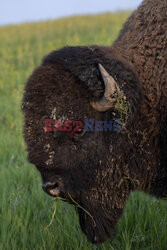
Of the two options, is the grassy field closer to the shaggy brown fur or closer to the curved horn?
the shaggy brown fur

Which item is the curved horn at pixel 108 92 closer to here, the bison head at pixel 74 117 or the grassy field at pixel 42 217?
the bison head at pixel 74 117

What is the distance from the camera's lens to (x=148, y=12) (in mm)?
3238

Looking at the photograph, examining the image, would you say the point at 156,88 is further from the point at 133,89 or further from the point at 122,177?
the point at 122,177

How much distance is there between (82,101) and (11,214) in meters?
1.96

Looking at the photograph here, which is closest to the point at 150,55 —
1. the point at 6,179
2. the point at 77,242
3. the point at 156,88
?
the point at 156,88

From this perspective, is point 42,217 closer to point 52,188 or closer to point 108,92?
point 52,188

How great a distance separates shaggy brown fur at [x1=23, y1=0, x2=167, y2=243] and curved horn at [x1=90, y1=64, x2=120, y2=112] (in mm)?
61

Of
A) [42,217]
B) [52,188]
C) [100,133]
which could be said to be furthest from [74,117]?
[42,217]

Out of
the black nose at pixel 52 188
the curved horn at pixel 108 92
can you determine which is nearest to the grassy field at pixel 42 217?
the black nose at pixel 52 188

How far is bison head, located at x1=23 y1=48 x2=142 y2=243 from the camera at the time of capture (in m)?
2.48

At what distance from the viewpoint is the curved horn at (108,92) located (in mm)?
2383

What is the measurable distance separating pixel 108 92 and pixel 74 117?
318mm

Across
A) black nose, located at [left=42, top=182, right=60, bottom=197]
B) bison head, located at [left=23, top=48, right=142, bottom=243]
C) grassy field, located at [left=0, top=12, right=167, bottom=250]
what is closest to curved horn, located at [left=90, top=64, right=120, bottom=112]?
bison head, located at [left=23, top=48, right=142, bottom=243]

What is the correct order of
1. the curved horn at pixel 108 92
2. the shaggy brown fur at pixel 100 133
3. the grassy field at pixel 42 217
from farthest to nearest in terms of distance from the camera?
the grassy field at pixel 42 217 → the shaggy brown fur at pixel 100 133 → the curved horn at pixel 108 92
